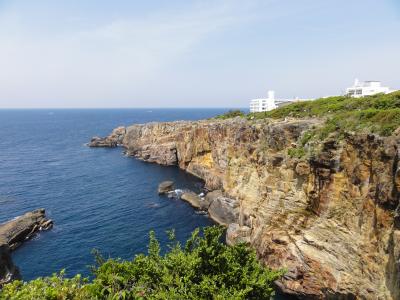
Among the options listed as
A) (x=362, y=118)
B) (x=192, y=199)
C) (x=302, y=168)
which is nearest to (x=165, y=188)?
(x=192, y=199)

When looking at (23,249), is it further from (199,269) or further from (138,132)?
(138,132)

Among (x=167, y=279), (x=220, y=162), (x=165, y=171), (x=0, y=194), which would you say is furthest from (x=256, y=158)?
(x=0, y=194)

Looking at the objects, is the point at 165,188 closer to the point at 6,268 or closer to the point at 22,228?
the point at 22,228

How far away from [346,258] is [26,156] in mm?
116718

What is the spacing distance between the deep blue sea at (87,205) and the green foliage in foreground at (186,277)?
23.1m

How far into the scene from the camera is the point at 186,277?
1992cm

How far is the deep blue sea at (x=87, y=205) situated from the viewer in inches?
1827

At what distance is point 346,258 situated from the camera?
1210 inches

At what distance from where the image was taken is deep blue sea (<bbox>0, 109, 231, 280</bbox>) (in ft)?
152

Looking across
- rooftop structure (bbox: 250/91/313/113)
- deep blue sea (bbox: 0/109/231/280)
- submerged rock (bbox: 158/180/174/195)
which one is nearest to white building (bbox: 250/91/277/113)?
rooftop structure (bbox: 250/91/313/113)

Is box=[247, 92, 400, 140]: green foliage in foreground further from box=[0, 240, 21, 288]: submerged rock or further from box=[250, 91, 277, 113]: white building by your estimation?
box=[250, 91, 277, 113]: white building

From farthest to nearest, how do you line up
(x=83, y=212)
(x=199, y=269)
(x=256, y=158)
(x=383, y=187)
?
(x=83, y=212) → (x=256, y=158) → (x=383, y=187) → (x=199, y=269)

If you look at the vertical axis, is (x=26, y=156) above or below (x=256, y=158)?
below

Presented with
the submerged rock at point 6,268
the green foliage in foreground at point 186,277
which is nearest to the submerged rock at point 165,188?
the submerged rock at point 6,268
